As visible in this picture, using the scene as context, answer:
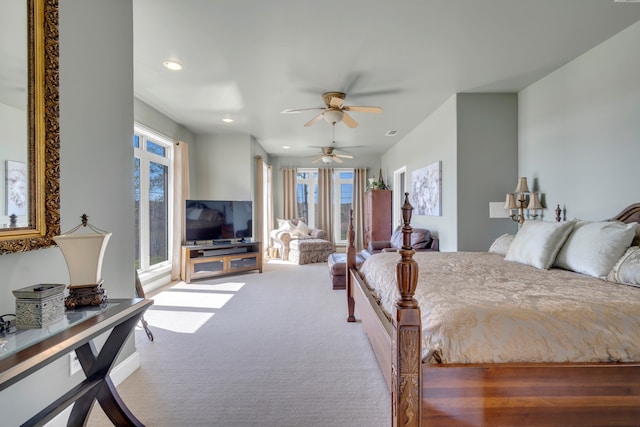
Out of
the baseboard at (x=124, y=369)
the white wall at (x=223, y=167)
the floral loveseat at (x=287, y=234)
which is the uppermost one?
the white wall at (x=223, y=167)

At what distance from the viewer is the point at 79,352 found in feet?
5.03

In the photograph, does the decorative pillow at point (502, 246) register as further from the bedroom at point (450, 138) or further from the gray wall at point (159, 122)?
the gray wall at point (159, 122)

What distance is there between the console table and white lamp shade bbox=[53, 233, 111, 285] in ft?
0.47

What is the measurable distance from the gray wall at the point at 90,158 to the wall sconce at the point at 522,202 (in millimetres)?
4000

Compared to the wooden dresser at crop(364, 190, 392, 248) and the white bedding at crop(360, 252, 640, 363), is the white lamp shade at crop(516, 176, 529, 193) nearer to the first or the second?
the white bedding at crop(360, 252, 640, 363)

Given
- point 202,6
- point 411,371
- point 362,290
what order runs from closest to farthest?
point 411,371, point 202,6, point 362,290

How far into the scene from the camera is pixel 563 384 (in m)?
1.34

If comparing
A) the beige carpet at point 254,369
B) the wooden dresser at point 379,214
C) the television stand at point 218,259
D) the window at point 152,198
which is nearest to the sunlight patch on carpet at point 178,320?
the beige carpet at point 254,369

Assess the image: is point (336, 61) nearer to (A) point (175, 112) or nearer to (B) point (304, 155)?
(A) point (175, 112)

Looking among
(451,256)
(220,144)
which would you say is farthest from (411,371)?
(220,144)

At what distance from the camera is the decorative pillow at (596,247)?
6.49 feet

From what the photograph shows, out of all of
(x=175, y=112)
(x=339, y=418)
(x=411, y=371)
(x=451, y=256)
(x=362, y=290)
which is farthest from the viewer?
(x=175, y=112)

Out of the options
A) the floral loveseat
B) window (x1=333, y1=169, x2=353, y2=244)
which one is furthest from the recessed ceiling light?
A: window (x1=333, y1=169, x2=353, y2=244)

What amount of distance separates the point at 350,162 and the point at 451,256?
6.07 metres
